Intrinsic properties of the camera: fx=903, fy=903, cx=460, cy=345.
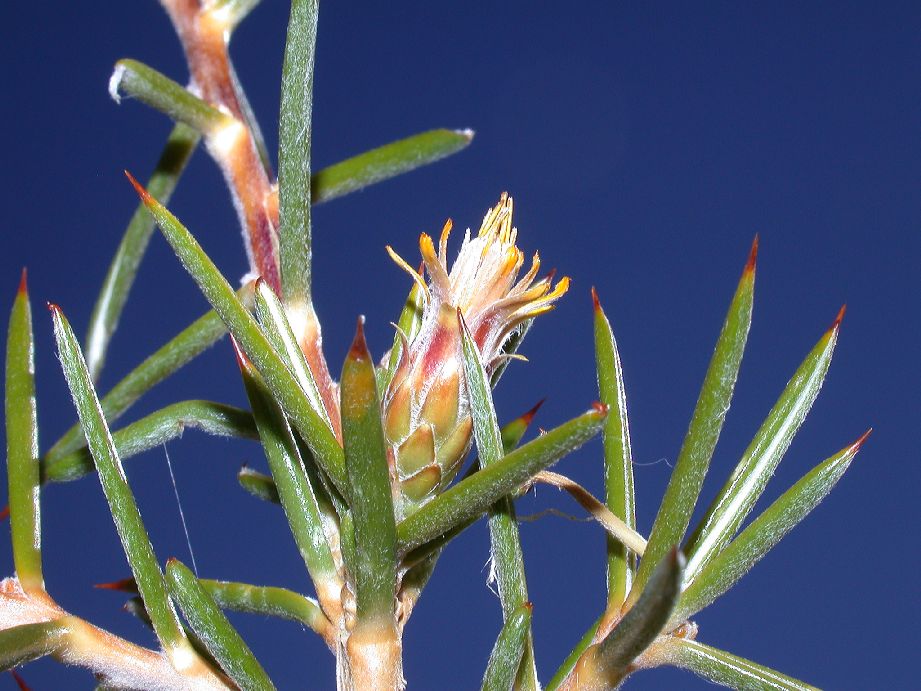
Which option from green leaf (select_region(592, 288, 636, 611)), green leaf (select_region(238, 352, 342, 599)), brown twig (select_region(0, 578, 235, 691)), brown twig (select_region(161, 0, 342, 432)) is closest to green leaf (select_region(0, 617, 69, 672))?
brown twig (select_region(0, 578, 235, 691))

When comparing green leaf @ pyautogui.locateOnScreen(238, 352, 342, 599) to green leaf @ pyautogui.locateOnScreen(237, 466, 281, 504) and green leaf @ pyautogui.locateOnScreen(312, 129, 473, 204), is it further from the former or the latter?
green leaf @ pyautogui.locateOnScreen(312, 129, 473, 204)

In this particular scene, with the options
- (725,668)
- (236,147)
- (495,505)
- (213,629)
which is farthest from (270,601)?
(236,147)

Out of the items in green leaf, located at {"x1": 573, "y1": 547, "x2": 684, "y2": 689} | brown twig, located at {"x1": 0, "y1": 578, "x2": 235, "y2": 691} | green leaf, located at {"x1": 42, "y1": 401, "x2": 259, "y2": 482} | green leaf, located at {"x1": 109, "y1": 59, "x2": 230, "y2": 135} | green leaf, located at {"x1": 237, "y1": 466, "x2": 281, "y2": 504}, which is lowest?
green leaf, located at {"x1": 573, "y1": 547, "x2": 684, "y2": 689}

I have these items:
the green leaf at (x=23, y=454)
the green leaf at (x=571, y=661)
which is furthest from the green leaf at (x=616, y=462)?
the green leaf at (x=23, y=454)

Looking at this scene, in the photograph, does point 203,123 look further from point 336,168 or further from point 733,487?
point 733,487

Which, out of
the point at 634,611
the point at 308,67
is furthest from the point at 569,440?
the point at 308,67
